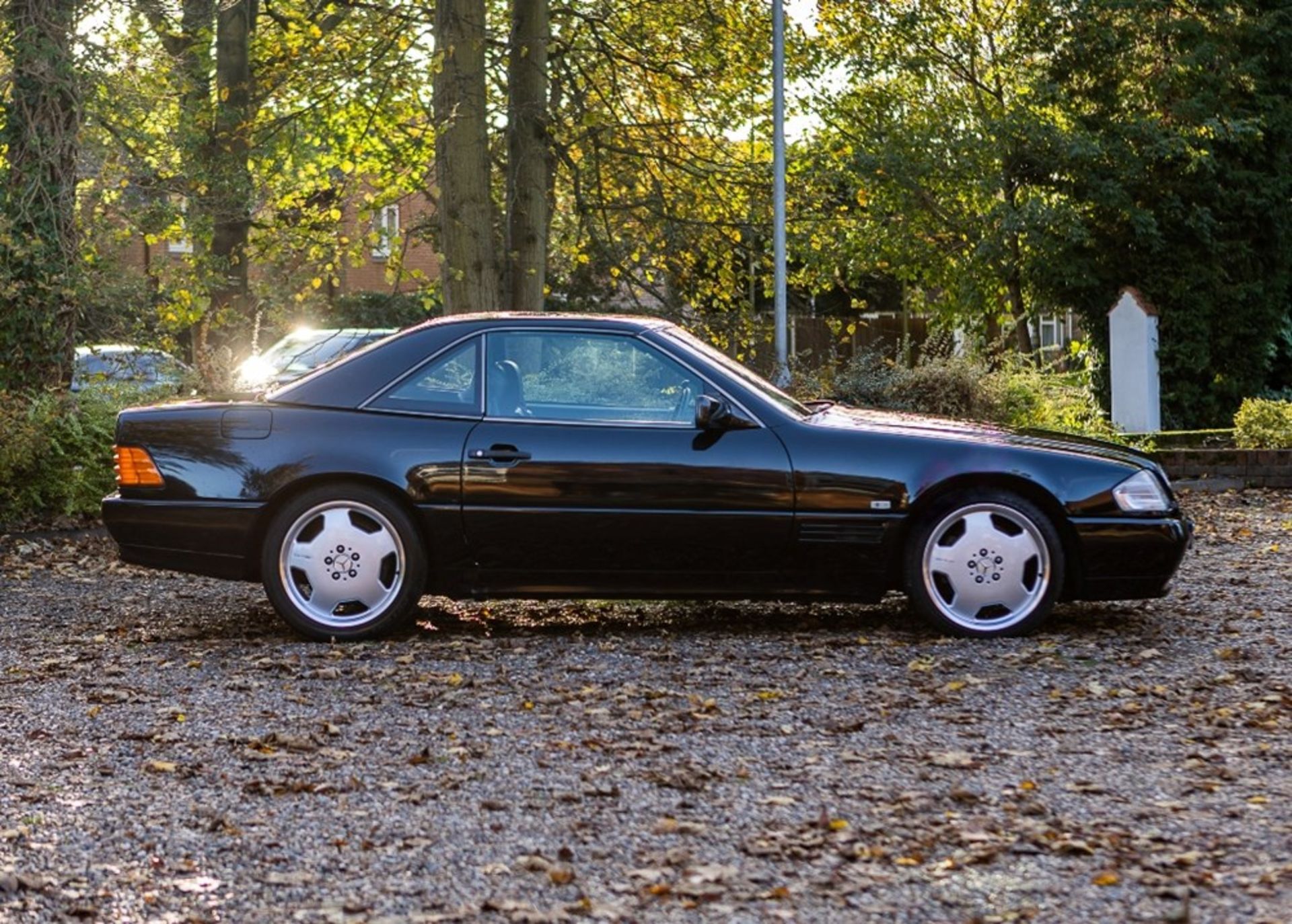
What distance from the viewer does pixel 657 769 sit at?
5926mm

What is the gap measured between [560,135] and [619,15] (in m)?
1.56

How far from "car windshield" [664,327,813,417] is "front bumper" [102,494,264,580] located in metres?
2.12

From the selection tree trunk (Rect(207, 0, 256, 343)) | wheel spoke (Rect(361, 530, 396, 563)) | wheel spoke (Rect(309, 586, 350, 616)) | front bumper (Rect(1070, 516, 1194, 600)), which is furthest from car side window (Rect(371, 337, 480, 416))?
tree trunk (Rect(207, 0, 256, 343))

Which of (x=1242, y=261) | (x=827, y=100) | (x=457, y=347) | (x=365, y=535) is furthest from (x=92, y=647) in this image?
(x=1242, y=261)

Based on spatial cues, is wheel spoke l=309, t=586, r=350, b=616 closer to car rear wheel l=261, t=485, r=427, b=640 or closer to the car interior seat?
car rear wheel l=261, t=485, r=427, b=640

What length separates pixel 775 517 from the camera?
27.5ft

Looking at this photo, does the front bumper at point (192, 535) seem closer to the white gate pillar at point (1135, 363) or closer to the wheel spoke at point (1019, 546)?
the wheel spoke at point (1019, 546)

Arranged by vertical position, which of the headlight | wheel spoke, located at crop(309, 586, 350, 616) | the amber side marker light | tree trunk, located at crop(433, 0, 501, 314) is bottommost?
wheel spoke, located at crop(309, 586, 350, 616)

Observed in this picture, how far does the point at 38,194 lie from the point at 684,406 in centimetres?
924

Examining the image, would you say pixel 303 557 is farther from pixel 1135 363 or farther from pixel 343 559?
pixel 1135 363

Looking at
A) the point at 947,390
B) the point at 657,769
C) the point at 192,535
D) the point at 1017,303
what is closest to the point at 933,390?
the point at 947,390

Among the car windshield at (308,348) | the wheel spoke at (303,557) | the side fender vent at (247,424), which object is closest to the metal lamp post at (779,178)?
the car windshield at (308,348)

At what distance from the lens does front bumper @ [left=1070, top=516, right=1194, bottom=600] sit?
8328 millimetres

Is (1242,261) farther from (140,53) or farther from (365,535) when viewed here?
(365,535)
